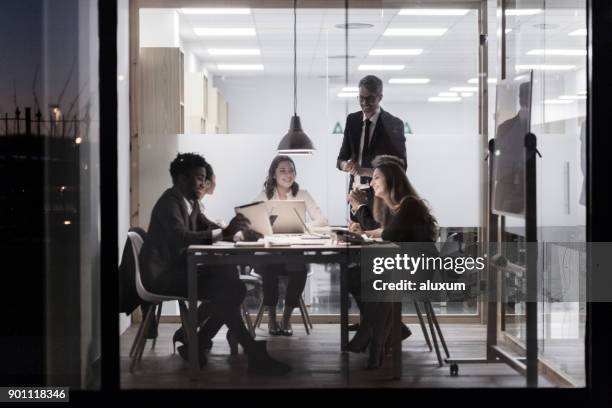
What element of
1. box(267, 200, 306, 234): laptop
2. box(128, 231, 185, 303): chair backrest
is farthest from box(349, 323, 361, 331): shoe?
box(128, 231, 185, 303): chair backrest

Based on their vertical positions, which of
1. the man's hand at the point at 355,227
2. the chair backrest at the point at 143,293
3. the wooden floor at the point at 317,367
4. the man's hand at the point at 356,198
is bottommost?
the wooden floor at the point at 317,367

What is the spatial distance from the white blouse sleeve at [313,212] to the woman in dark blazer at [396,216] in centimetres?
32

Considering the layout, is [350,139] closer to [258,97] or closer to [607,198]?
[258,97]

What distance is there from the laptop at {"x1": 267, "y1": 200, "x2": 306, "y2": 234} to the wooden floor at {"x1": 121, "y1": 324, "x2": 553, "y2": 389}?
1.91 feet

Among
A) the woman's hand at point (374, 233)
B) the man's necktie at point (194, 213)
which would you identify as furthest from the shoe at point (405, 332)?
the man's necktie at point (194, 213)

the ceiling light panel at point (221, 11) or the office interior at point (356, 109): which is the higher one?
the ceiling light panel at point (221, 11)

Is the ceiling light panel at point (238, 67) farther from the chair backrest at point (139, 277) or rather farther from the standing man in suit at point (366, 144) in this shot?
the chair backrest at point (139, 277)

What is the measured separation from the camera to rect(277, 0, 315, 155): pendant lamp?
5.28m

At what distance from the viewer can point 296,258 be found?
5.38 m

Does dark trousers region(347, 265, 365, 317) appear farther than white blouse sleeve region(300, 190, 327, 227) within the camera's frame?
Yes

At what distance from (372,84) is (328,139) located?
0.40m

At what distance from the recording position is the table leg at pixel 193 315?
17.6ft

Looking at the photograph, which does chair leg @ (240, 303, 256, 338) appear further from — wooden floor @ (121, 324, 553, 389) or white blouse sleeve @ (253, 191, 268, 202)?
white blouse sleeve @ (253, 191, 268, 202)

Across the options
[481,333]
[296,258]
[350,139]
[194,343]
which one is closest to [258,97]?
[350,139]
